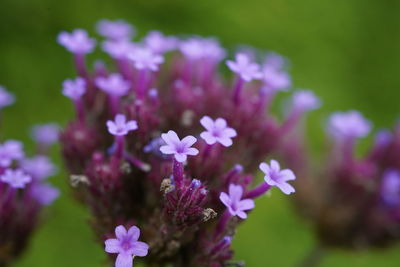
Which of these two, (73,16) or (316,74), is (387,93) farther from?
(73,16)

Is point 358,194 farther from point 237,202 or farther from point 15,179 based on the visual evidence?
point 15,179

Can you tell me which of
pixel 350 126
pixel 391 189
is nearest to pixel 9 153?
pixel 350 126

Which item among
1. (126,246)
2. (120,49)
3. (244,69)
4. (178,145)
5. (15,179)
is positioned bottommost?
(126,246)

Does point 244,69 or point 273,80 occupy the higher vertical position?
point 273,80

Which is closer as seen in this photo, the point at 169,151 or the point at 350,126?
the point at 169,151

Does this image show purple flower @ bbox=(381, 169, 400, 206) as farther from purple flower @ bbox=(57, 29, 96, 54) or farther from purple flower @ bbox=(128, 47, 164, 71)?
purple flower @ bbox=(57, 29, 96, 54)

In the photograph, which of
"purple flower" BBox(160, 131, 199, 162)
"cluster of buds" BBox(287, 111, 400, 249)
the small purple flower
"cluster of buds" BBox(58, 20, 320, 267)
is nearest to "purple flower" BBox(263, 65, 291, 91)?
"cluster of buds" BBox(58, 20, 320, 267)
